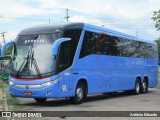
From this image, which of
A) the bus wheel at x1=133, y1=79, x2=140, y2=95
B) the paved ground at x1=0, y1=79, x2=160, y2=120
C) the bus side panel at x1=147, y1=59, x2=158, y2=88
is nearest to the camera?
the paved ground at x1=0, y1=79, x2=160, y2=120

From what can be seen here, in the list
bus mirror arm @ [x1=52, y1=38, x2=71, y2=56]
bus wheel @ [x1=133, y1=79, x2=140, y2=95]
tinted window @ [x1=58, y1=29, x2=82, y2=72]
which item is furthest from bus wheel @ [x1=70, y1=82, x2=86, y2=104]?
bus wheel @ [x1=133, y1=79, x2=140, y2=95]

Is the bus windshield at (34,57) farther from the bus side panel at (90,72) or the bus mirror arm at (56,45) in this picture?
the bus side panel at (90,72)

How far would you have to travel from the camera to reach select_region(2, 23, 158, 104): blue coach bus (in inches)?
609

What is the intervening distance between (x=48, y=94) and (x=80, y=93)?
208cm

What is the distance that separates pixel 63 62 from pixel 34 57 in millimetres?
1156

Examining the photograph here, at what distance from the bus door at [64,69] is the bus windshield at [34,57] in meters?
0.38

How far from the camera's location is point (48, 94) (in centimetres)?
1537

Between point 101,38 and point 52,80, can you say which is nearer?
point 52,80

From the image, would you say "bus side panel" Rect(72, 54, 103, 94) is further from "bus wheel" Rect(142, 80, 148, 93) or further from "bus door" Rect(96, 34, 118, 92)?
"bus wheel" Rect(142, 80, 148, 93)

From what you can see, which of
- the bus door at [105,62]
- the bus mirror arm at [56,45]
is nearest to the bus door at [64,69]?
the bus mirror arm at [56,45]

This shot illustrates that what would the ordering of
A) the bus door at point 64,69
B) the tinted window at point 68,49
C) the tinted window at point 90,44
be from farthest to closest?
the tinted window at point 90,44 < the tinted window at point 68,49 < the bus door at point 64,69

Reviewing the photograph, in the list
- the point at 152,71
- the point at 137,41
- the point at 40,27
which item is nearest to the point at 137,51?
the point at 137,41

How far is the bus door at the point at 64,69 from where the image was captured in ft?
51.5

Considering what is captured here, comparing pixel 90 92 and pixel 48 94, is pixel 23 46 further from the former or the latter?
pixel 90 92
